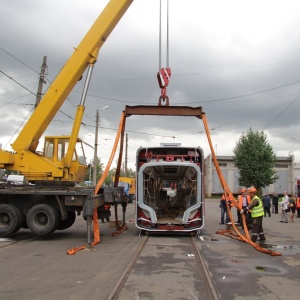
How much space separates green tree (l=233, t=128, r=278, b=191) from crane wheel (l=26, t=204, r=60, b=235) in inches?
1713

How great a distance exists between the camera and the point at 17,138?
12852mm

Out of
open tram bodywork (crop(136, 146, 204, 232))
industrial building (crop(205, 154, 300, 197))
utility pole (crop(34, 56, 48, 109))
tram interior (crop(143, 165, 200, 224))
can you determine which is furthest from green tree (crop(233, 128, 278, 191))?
open tram bodywork (crop(136, 146, 204, 232))

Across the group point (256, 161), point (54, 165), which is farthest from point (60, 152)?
point (256, 161)

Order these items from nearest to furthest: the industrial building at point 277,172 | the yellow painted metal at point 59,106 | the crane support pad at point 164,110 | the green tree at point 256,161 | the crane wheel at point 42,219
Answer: the crane wheel at point 42,219 < the yellow painted metal at point 59,106 < the crane support pad at point 164,110 < the green tree at point 256,161 < the industrial building at point 277,172

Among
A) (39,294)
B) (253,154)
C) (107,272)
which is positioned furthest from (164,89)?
(253,154)

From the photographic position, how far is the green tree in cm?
5209

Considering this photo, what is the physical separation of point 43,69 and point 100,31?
40.4 feet

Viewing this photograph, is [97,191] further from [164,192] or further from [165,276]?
[164,192]

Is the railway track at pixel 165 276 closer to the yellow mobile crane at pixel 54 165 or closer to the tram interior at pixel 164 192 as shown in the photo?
the yellow mobile crane at pixel 54 165

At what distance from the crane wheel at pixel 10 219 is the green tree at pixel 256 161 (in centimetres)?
4374

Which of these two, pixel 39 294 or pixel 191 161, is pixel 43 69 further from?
pixel 39 294

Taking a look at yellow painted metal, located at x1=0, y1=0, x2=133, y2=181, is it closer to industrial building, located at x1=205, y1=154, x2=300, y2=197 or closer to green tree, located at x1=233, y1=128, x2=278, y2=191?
green tree, located at x1=233, y1=128, x2=278, y2=191

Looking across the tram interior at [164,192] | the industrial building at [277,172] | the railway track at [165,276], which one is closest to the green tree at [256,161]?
the industrial building at [277,172]

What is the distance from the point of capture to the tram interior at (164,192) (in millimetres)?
15095
